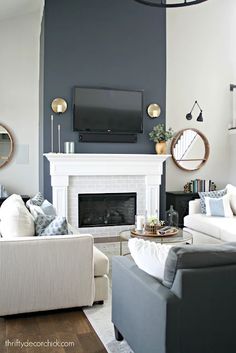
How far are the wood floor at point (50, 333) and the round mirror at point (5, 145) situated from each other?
4212 mm

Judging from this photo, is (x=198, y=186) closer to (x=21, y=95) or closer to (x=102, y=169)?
(x=102, y=169)

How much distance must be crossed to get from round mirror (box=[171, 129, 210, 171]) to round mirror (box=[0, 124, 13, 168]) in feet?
10.2

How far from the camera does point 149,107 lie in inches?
263

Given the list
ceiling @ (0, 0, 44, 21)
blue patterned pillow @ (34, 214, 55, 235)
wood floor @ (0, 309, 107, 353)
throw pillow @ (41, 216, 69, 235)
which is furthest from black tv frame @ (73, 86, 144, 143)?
wood floor @ (0, 309, 107, 353)

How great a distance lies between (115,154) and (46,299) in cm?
356

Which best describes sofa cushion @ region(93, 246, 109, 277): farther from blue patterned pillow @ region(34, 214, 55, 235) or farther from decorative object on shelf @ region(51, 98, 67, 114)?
decorative object on shelf @ region(51, 98, 67, 114)

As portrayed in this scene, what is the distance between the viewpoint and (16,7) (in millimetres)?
6438

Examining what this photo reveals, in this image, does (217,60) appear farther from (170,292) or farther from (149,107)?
(170,292)

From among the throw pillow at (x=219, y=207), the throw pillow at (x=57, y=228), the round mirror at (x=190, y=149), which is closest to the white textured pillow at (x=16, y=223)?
the throw pillow at (x=57, y=228)

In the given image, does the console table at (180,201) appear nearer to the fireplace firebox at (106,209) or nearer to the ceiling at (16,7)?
the fireplace firebox at (106,209)

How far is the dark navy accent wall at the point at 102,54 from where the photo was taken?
20.0ft

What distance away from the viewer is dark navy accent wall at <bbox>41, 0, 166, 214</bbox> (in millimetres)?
6098

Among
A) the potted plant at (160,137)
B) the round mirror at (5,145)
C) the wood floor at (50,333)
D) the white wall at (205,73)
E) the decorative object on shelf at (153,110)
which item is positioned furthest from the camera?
the white wall at (205,73)

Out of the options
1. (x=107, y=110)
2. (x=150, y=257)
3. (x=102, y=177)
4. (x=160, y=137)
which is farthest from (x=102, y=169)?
(x=150, y=257)
